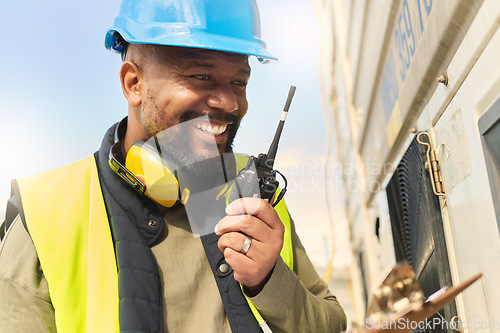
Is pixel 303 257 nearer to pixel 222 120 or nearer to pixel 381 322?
pixel 222 120

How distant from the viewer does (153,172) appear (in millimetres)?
1489

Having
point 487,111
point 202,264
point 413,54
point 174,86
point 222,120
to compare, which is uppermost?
point 413,54

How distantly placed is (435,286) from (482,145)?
902 mm

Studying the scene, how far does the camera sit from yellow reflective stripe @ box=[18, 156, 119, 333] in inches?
53.1

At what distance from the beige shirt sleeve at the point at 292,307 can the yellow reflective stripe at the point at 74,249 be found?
0.44 meters

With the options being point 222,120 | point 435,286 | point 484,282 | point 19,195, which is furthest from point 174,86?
point 435,286

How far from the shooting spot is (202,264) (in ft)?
5.23

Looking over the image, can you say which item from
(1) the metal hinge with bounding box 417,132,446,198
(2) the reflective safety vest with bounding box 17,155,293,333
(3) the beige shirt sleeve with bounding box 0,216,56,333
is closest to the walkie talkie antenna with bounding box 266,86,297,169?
(2) the reflective safety vest with bounding box 17,155,293,333

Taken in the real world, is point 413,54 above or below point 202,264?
above

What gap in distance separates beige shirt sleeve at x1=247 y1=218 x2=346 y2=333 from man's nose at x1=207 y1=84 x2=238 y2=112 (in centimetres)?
56

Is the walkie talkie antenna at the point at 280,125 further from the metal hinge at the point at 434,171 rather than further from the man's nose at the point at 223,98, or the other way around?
the metal hinge at the point at 434,171

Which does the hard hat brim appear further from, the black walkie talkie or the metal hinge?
the metal hinge

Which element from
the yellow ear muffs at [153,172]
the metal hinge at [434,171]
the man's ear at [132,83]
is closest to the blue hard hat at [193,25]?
the man's ear at [132,83]

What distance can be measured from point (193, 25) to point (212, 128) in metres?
0.38
